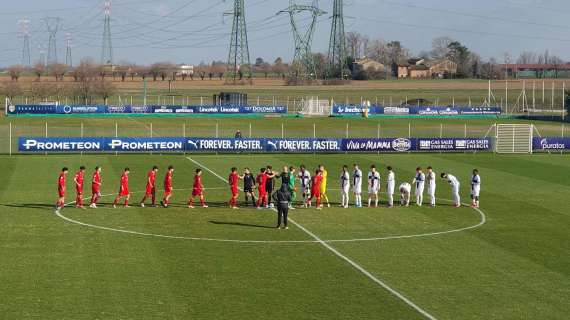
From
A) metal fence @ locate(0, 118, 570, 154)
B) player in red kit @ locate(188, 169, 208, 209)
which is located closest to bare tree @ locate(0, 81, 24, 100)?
metal fence @ locate(0, 118, 570, 154)

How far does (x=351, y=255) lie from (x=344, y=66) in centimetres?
15398

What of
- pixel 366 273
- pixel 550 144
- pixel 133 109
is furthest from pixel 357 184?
pixel 133 109

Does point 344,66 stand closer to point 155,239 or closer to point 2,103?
point 2,103

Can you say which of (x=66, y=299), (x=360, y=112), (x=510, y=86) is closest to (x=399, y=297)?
(x=66, y=299)

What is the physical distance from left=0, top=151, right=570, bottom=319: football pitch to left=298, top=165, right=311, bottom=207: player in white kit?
1159 millimetres

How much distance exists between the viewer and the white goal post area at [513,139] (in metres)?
62.0

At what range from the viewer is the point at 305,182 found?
35.1m

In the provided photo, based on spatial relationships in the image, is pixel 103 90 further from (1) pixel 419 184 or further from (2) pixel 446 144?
(1) pixel 419 184

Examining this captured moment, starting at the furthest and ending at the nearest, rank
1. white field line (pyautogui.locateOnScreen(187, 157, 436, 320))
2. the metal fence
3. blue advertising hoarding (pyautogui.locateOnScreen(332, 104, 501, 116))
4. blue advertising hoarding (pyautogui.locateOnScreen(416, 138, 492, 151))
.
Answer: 1. blue advertising hoarding (pyautogui.locateOnScreen(332, 104, 501, 116))
2. the metal fence
3. blue advertising hoarding (pyautogui.locateOnScreen(416, 138, 492, 151))
4. white field line (pyautogui.locateOnScreen(187, 157, 436, 320))

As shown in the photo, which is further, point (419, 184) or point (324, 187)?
point (419, 184)

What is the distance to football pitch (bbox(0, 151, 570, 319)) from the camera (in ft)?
65.5

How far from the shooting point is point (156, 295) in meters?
20.8

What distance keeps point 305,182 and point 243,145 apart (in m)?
25.2

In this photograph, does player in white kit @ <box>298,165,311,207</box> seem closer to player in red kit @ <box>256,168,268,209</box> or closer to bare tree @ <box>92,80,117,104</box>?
player in red kit @ <box>256,168,268,209</box>
